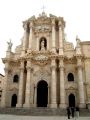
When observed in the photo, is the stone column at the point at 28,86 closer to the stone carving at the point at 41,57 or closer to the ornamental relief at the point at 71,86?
the stone carving at the point at 41,57

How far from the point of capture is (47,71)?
88.8 feet

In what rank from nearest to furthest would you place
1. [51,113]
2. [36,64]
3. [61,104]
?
1. [51,113]
2. [61,104]
3. [36,64]

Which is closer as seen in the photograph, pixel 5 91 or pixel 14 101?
pixel 5 91

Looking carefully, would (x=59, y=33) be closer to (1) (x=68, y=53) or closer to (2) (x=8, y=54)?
(1) (x=68, y=53)

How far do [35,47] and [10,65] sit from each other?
4.98 metres

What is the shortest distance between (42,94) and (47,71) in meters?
3.50

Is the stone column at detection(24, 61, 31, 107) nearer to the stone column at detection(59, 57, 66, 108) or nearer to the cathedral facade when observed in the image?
the cathedral facade

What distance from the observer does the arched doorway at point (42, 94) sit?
2633 centimetres

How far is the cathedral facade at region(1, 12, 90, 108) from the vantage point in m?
25.2

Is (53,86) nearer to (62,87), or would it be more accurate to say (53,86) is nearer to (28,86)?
(62,87)

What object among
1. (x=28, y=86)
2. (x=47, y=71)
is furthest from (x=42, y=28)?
(x=28, y=86)

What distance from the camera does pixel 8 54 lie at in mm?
28859

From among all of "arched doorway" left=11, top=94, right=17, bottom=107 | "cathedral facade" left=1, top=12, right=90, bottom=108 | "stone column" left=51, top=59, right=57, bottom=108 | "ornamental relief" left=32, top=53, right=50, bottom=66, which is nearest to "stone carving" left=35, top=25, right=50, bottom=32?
"cathedral facade" left=1, top=12, right=90, bottom=108

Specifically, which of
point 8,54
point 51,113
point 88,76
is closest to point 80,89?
point 88,76
